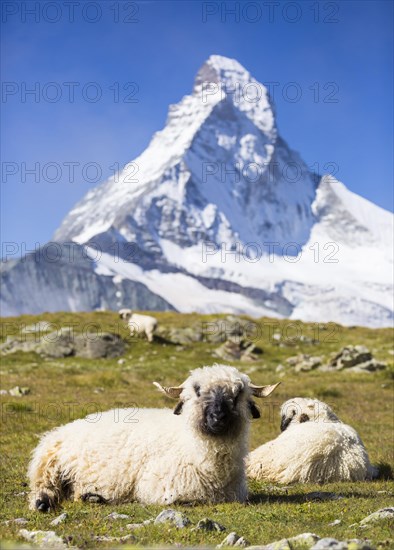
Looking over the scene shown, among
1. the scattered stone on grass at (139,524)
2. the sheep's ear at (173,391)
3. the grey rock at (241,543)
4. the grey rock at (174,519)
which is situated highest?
the sheep's ear at (173,391)

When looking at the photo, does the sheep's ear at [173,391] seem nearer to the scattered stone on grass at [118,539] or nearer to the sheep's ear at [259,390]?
the sheep's ear at [259,390]

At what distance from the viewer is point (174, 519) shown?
9055 millimetres

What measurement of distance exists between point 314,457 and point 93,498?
4955 millimetres

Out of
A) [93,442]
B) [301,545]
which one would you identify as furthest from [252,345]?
[301,545]

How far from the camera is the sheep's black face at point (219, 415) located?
36.6 feet

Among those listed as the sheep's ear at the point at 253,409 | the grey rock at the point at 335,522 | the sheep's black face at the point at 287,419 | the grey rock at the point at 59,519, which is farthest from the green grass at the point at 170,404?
the sheep's black face at the point at 287,419

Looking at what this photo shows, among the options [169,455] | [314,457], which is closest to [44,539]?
[169,455]

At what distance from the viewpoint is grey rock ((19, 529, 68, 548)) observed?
26.6 feet

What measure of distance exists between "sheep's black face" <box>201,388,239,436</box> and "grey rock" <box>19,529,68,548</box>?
11.3 feet

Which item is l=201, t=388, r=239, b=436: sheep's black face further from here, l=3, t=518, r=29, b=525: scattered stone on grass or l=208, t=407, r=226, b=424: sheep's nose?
l=3, t=518, r=29, b=525: scattered stone on grass

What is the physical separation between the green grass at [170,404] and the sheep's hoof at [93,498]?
A: 33 cm

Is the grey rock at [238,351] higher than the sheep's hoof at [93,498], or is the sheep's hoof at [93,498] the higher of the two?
the grey rock at [238,351]

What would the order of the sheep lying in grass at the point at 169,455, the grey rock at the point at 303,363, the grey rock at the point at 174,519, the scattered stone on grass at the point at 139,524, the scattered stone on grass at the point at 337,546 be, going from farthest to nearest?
the grey rock at the point at 303,363
the sheep lying in grass at the point at 169,455
the scattered stone on grass at the point at 139,524
the grey rock at the point at 174,519
the scattered stone on grass at the point at 337,546

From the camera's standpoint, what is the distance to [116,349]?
144ft
